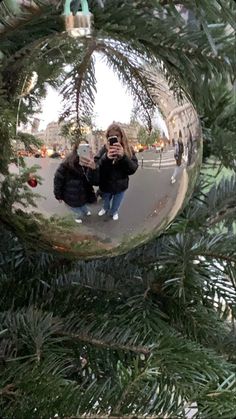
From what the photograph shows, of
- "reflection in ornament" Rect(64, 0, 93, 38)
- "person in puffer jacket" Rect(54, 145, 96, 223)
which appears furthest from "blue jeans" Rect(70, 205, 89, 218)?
"reflection in ornament" Rect(64, 0, 93, 38)

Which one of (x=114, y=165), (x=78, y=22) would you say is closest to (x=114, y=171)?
(x=114, y=165)

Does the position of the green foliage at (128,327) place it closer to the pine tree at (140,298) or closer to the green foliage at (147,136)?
the pine tree at (140,298)

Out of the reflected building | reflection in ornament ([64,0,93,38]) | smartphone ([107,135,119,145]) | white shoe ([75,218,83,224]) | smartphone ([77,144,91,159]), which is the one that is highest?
reflection in ornament ([64,0,93,38])

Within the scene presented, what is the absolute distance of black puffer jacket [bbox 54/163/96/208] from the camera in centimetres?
41

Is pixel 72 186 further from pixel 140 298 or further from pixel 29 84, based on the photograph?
pixel 140 298

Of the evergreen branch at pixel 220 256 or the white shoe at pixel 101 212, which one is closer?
the white shoe at pixel 101 212

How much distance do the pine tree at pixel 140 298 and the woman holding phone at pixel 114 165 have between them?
0.04m

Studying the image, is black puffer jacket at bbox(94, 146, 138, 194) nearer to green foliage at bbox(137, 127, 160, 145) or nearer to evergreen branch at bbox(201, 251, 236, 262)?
green foliage at bbox(137, 127, 160, 145)

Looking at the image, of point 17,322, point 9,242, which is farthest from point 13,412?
point 9,242

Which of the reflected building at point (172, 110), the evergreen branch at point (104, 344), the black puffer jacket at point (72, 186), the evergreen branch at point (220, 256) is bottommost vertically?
the evergreen branch at point (104, 344)

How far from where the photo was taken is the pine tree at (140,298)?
1.41 feet

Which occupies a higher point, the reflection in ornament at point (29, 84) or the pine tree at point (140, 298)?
the reflection in ornament at point (29, 84)

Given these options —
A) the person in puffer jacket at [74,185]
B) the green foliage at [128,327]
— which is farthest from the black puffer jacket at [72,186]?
the green foliage at [128,327]

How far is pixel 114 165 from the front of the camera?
0.41 meters
